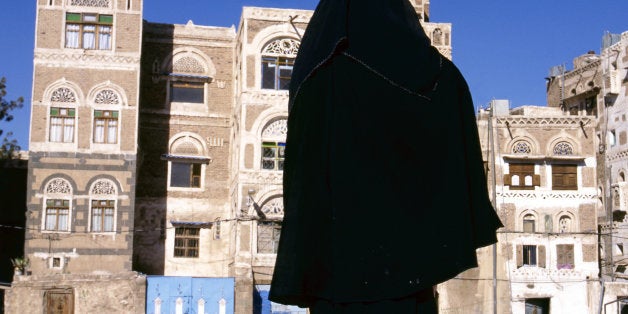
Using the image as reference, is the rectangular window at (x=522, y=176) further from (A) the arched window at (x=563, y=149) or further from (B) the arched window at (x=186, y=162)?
(B) the arched window at (x=186, y=162)

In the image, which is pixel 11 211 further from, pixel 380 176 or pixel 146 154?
pixel 380 176

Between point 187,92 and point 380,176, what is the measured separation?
30165 mm

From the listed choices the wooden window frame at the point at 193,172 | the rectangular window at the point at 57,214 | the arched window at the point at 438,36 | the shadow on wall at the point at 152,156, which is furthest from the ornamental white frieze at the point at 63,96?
the arched window at the point at 438,36

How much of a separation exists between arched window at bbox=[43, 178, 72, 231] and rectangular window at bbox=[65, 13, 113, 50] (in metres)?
4.92

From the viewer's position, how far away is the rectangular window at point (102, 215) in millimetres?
28234

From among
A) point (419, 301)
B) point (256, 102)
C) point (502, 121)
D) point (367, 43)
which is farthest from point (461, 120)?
point (502, 121)

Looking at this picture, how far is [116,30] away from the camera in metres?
29.1

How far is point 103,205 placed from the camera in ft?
93.6

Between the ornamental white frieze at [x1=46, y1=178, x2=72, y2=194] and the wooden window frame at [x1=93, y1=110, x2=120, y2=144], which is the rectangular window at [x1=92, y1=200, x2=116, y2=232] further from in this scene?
the wooden window frame at [x1=93, y1=110, x2=120, y2=144]

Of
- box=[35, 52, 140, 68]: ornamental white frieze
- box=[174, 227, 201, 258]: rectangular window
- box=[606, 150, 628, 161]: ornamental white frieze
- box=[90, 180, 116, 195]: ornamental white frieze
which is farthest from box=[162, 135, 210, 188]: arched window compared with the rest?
box=[606, 150, 628, 161]: ornamental white frieze

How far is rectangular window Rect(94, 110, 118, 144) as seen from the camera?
94.6 ft

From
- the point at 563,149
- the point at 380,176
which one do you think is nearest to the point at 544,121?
the point at 563,149

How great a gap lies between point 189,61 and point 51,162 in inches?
279

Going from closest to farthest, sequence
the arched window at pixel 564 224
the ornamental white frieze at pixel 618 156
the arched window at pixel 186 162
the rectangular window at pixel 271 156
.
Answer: the rectangular window at pixel 271 156 < the arched window at pixel 186 162 < the arched window at pixel 564 224 < the ornamental white frieze at pixel 618 156
